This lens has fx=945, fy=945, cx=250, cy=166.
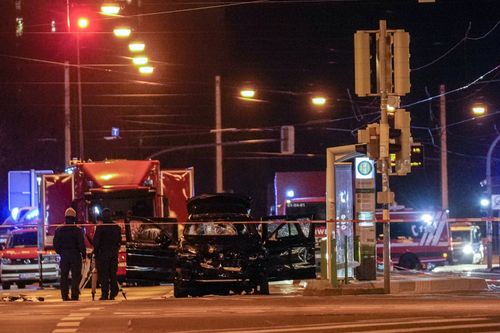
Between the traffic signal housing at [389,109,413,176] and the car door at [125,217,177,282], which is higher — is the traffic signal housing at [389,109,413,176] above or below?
above

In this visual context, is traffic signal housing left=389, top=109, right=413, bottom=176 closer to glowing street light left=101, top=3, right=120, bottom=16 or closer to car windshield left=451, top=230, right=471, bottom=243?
glowing street light left=101, top=3, right=120, bottom=16

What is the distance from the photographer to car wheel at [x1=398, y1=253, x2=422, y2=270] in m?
35.2

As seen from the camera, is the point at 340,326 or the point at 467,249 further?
the point at 467,249

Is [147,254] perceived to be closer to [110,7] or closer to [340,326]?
[110,7]

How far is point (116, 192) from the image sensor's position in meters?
26.1

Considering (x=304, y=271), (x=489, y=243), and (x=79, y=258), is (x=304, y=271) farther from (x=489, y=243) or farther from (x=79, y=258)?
(x=489, y=243)

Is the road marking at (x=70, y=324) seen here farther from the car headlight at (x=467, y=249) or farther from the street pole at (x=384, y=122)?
the car headlight at (x=467, y=249)

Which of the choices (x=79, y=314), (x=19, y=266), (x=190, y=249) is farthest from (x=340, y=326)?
(x=19, y=266)

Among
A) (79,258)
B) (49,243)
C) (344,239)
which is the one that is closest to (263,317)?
(79,258)

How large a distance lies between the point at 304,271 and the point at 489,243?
60.3ft

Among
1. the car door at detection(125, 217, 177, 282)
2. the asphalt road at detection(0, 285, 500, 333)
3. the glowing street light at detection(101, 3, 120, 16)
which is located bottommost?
the asphalt road at detection(0, 285, 500, 333)

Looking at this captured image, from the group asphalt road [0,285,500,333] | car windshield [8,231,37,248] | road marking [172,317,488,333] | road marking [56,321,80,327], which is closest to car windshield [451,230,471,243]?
car windshield [8,231,37,248]

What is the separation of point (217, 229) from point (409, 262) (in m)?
16.7

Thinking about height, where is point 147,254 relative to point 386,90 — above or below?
below
